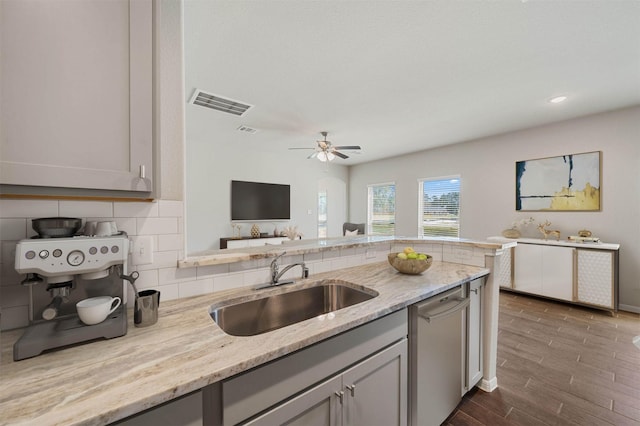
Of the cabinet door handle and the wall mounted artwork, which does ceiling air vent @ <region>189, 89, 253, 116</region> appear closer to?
the cabinet door handle

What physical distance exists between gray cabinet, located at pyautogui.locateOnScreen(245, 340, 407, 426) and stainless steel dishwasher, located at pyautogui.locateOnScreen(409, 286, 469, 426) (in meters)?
0.09

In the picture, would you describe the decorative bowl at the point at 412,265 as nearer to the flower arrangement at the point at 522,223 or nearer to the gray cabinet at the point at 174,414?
the gray cabinet at the point at 174,414

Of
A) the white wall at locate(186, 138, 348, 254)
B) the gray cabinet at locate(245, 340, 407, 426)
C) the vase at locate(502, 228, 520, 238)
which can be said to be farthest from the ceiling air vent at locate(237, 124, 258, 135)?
the vase at locate(502, 228, 520, 238)

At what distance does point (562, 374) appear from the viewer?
6.77ft

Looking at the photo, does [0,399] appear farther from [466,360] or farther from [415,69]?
[415,69]

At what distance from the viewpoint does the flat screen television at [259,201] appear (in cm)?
531

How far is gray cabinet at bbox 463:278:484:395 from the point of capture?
66.6 inches

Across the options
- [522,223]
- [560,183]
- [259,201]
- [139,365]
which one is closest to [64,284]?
[139,365]

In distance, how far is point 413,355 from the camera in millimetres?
1310

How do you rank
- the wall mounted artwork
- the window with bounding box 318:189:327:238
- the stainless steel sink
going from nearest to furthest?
the stainless steel sink, the wall mounted artwork, the window with bounding box 318:189:327:238

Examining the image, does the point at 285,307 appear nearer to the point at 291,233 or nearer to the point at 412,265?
the point at 412,265

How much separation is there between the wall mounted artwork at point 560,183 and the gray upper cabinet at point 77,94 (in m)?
5.19

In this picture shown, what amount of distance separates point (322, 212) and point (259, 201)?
1904 mm

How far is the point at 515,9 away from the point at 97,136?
253 centimetres
